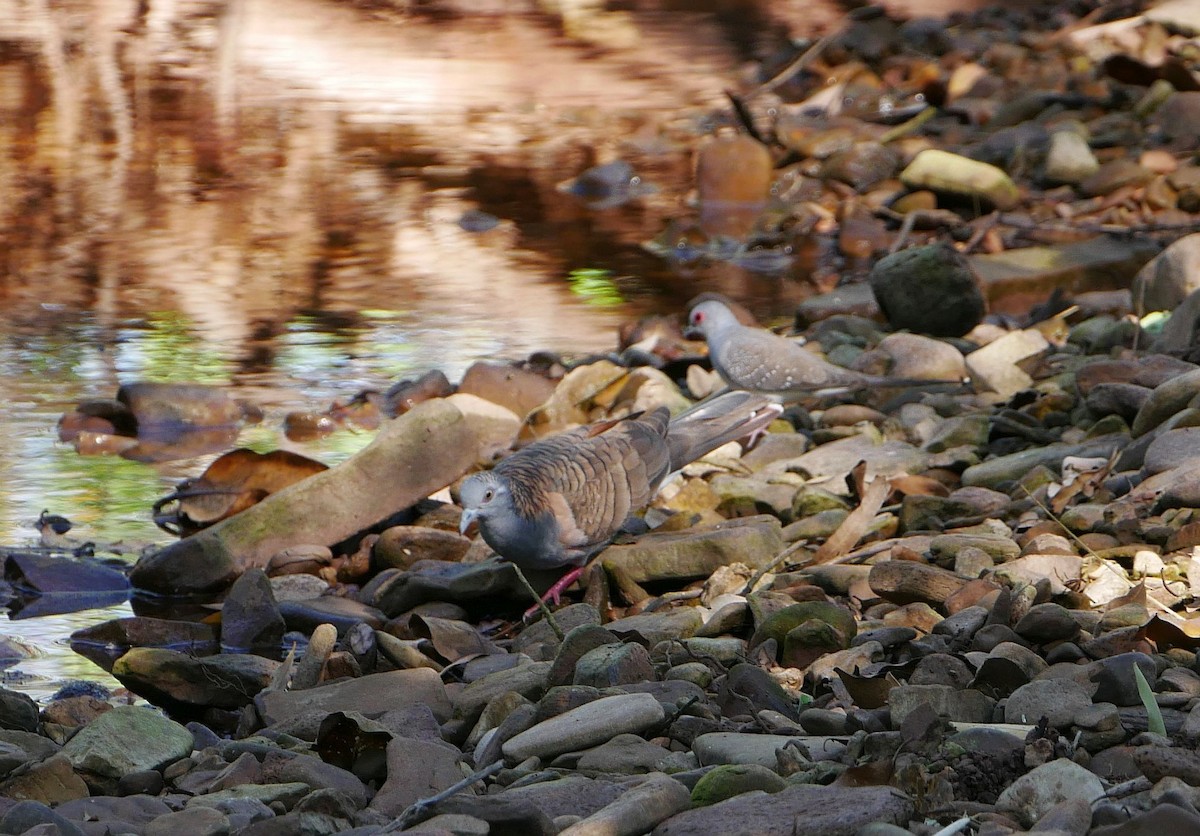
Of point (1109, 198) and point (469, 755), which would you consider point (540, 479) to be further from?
point (1109, 198)

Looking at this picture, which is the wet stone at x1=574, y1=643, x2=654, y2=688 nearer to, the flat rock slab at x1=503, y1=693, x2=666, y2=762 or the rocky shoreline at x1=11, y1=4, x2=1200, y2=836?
the rocky shoreline at x1=11, y1=4, x2=1200, y2=836

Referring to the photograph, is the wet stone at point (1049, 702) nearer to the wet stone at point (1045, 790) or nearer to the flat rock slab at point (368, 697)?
the wet stone at point (1045, 790)

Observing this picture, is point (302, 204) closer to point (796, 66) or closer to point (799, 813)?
point (796, 66)

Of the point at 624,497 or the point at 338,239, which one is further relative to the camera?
the point at 338,239

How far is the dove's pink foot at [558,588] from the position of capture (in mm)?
4962

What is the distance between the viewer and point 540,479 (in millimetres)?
4957

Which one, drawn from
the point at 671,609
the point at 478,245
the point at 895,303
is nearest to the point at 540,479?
the point at 671,609

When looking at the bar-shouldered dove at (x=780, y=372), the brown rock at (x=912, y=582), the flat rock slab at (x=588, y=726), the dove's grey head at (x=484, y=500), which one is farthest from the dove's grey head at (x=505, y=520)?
the bar-shouldered dove at (x=780, y=372)

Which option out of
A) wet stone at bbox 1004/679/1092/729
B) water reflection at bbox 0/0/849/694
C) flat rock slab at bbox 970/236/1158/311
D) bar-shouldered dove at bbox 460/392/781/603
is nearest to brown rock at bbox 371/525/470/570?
Result: bar-shouldered dove at bbox 460/392/781/603

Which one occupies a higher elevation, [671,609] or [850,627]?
[850,627]

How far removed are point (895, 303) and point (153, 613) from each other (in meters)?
4.04

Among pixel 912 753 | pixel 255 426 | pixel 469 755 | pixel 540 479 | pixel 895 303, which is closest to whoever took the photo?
pixel 912 753

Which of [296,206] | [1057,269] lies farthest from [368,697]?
[296,206]

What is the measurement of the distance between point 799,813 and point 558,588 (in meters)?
2.54
